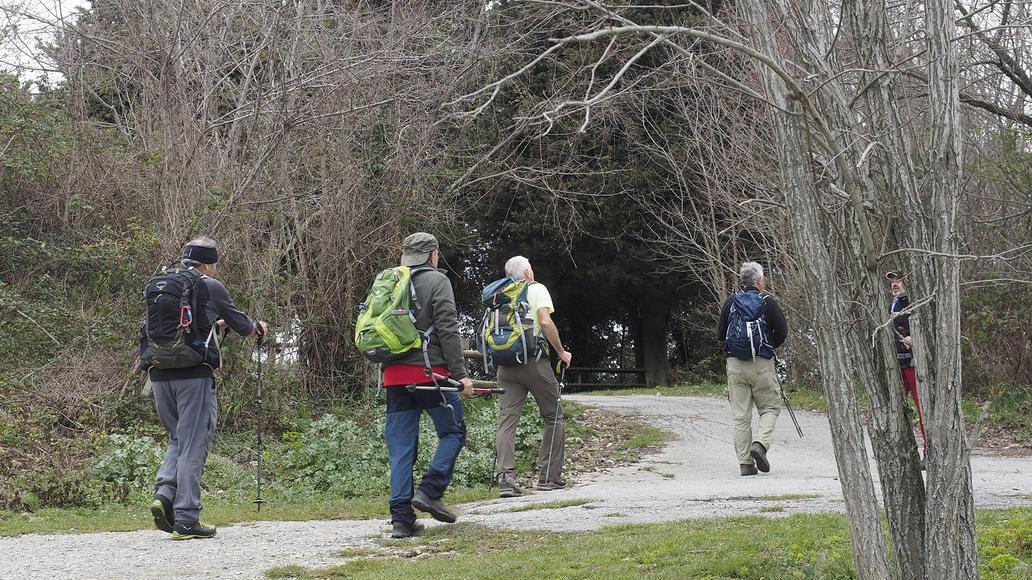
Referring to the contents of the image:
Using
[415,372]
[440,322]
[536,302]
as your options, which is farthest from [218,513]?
[536,302]

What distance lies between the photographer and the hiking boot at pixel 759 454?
35.9ft

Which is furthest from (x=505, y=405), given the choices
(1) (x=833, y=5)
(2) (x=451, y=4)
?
(2) (x=451, y=4)

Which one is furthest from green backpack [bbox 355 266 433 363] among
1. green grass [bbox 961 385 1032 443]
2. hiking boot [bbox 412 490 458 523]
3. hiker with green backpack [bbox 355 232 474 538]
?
green grass [bbox 961 385 1032 443]

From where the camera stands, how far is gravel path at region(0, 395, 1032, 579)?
→ 22.5ft

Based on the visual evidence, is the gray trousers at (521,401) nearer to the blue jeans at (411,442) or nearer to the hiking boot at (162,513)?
the blue jeans at (411,442)

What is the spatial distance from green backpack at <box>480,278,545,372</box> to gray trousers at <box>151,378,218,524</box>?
296 cm

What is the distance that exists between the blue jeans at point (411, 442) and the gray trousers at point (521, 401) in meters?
2.20

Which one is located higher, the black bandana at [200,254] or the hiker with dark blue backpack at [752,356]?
the black bandana at [200,254]

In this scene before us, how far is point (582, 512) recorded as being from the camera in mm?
8820

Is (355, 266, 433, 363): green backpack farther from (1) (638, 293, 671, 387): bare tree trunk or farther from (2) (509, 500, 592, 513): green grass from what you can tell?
→ (1) (638, 293, 671, 387): bare tree trunk

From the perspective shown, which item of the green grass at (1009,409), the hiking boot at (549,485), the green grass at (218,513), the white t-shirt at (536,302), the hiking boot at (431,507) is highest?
the white t-shirt at (536,302)

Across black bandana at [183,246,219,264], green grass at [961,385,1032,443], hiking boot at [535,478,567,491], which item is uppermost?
black bandana at [183,246,219,264]

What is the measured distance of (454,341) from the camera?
7.76 m

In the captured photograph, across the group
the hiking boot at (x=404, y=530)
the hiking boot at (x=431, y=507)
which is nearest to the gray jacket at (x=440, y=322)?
the hiking boot at (x=431, y=507)
